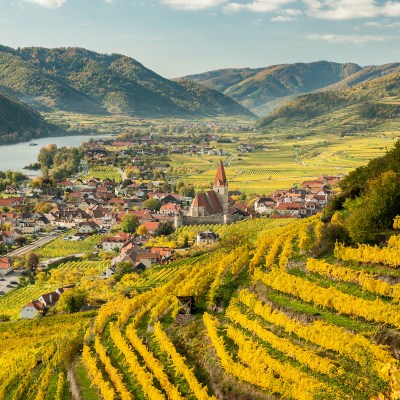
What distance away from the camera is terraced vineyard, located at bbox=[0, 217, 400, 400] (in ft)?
55.8

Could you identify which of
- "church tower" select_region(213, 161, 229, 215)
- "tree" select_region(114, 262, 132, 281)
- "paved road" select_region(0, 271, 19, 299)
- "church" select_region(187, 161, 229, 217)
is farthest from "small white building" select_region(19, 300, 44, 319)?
"church tower" select_region(213, 161, 229, 215)

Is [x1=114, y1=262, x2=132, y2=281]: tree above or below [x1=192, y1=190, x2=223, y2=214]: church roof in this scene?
below

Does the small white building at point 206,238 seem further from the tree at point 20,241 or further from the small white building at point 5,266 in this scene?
the tree at point 20,241

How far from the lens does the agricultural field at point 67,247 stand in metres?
67.3

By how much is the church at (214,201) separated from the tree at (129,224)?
712cm

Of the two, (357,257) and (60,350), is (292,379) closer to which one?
(357,257)

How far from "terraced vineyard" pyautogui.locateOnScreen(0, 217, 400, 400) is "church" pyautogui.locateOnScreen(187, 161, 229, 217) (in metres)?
44.1

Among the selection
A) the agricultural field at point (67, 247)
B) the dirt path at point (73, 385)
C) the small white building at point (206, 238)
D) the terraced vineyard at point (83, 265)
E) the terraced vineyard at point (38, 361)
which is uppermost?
the dirt path at point (73, 385)

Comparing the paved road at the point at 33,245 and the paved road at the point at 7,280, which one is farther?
the paved road at the point at 33,245

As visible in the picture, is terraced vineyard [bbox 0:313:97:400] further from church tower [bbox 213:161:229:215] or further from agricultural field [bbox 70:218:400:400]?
church tower [bbox 213:161:229:215]

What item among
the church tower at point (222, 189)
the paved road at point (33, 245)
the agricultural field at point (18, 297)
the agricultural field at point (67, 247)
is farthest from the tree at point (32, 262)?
the church tower at point (222, 189)

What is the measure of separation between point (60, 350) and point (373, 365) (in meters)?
17.5

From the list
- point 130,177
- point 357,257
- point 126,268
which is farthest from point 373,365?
point 130,177

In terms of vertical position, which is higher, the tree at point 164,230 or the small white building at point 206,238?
the small white building at point 206,238
